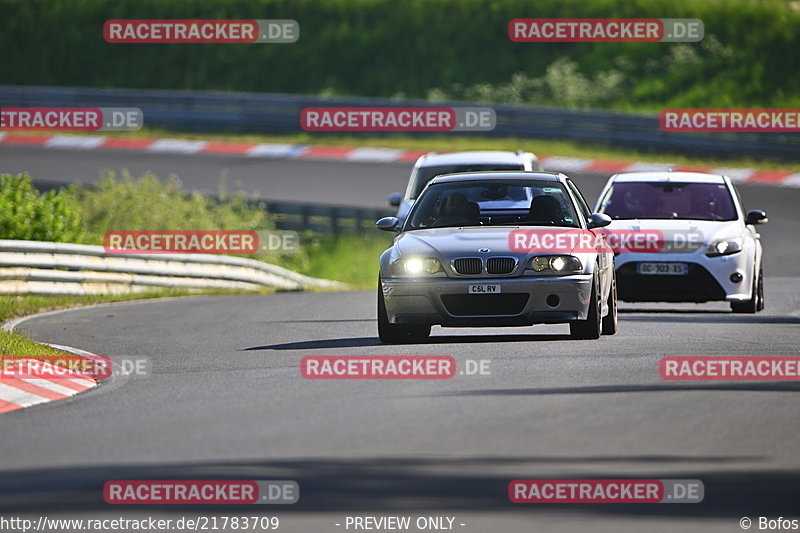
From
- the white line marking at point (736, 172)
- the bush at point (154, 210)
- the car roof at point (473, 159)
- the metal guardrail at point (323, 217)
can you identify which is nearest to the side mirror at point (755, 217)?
the car roof at point (473, 159)

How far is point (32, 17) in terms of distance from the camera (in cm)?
5169

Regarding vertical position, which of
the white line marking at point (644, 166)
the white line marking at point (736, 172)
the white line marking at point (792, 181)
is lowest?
the white line marking at point (792, 181)

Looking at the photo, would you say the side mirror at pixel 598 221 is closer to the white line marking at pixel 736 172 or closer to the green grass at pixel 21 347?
the green grass at pixel 21 347

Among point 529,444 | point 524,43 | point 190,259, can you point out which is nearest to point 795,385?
point 529,444

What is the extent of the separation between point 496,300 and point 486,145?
85.6 ft

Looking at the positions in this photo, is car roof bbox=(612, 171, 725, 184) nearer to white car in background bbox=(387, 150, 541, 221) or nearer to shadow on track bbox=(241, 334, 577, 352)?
white car in background bbox=(387, 150, 541, 221)

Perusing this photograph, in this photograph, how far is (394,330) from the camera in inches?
537

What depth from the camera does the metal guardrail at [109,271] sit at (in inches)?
827

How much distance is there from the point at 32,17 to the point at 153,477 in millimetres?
45656

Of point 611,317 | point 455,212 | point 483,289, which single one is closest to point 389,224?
A: point 455,212

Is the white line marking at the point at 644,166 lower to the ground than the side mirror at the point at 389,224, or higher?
higher

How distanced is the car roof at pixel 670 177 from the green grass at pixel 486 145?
16997mm

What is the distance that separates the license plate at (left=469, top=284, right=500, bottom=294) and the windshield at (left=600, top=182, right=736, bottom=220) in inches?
220

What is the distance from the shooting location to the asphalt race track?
24.6ft
